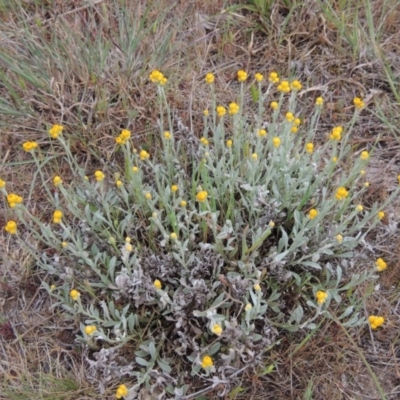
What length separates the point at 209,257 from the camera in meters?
1.89

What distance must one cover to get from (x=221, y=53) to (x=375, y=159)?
919 millimetres

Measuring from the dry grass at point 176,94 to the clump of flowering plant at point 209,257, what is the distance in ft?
0.40

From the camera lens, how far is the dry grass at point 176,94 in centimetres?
187

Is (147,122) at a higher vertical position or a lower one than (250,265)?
higher

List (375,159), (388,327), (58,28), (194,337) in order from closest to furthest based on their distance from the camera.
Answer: (194,337), (388,327), (375,159), (58,28)

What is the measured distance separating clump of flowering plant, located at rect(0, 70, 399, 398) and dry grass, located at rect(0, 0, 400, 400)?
0.12m

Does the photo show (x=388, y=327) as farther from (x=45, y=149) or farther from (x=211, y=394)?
(x=45, y=149)

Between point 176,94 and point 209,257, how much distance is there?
2.98 ft

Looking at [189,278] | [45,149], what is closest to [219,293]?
[189,278]

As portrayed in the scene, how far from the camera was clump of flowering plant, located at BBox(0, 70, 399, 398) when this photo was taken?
1795 millimetres

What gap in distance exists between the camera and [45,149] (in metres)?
2.39

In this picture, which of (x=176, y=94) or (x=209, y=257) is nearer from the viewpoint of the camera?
(x=209, y=257)

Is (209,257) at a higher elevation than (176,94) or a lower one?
lower

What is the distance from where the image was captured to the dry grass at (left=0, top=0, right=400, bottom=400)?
6.14 feet
